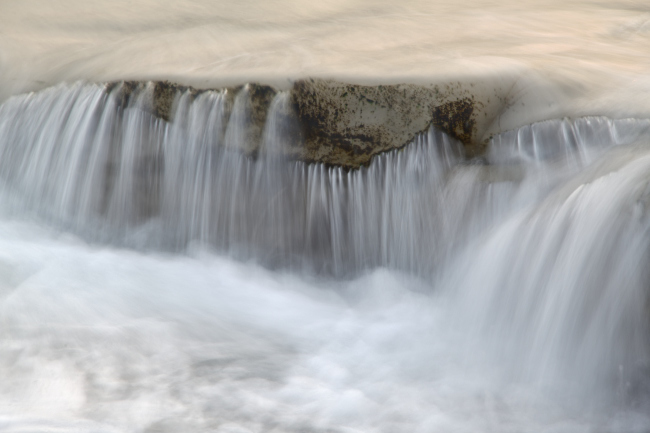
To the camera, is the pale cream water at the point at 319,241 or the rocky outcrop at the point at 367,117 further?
the rocky outcrop at the point at 367,117

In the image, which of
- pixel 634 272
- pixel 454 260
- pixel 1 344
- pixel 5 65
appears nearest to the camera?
pixel 634 272

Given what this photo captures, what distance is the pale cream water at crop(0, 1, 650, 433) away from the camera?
223 cm

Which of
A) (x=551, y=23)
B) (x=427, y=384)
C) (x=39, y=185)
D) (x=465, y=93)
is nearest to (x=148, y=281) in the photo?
(x=39, y=185)

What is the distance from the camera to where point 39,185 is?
355 cm

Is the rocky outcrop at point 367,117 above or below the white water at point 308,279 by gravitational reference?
above

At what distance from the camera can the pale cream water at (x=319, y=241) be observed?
2234 millimetres

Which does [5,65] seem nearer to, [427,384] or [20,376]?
[20,376]

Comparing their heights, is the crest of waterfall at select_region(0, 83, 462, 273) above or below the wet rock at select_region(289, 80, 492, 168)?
below

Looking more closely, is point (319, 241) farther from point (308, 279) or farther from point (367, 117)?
point (367, 117)

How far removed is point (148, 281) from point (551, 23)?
287 centimetres

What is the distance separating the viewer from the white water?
7.25 feet

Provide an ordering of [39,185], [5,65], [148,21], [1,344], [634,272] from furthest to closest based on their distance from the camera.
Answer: [148,21], [5,65], [39,185], [1,344], [634,272]

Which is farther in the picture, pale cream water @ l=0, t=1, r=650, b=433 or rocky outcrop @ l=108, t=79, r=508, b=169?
rocky outcrop @ l=108, t=79, r=508, b=169

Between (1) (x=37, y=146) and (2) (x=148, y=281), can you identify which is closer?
(2) (x=148, y=281)
